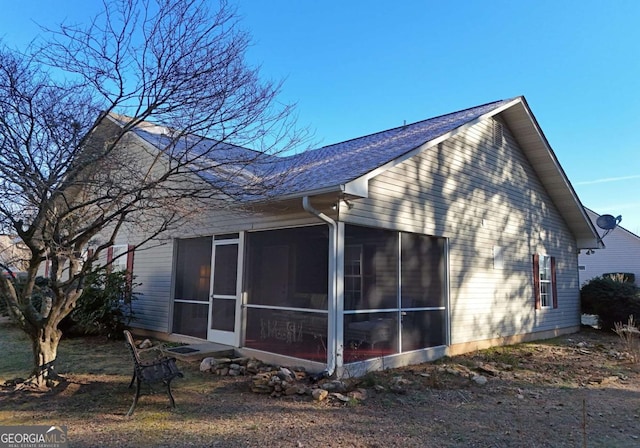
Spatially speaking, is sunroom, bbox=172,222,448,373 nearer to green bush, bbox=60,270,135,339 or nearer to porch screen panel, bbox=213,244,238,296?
porch screen panel, bbox=213,244,238,296

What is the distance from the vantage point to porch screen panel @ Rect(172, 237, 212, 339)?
870cm

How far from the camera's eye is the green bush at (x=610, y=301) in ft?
40.5

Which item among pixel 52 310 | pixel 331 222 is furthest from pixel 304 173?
pixel 52 310

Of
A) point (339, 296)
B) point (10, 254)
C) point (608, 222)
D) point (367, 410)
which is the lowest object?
point (367, 410)

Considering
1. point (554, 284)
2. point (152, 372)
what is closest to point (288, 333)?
point (152, 372)

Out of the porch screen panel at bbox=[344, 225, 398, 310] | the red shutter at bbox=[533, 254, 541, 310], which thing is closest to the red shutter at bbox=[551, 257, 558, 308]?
the red shutter at bbox=[533, 254, 541, 310]

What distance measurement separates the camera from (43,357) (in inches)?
208

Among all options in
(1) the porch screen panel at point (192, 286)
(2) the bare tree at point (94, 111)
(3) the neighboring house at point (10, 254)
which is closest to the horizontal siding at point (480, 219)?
(2) the bare tree at point (94, 111)

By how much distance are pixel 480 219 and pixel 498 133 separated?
237 cm

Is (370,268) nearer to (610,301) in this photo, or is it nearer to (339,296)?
(339,296)

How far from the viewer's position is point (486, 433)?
13.7 feet

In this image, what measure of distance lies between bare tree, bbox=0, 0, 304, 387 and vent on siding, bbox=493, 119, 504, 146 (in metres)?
6.58

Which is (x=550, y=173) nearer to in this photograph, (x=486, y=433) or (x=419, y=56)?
(x=419, y=56)

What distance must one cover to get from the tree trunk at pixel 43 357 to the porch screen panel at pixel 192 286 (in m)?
3.36
